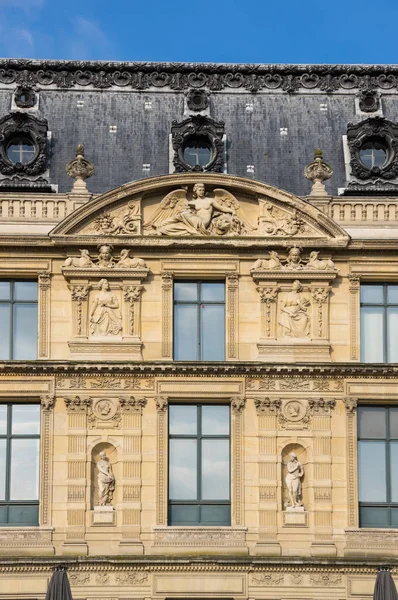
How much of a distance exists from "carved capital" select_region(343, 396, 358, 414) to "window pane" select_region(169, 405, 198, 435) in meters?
4.18

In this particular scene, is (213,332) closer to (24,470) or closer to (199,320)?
(199,320)

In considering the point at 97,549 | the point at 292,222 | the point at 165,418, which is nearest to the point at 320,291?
the point at 292,222

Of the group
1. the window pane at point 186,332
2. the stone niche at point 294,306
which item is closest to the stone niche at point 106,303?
the window pane at point 186,332

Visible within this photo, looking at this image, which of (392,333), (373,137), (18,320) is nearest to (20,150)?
(18,320)

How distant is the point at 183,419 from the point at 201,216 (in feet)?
19.0

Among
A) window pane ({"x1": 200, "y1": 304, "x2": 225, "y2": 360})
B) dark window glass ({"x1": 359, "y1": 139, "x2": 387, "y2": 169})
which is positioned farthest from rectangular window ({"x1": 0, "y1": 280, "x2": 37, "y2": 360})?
dark window glass ({"x1": 359, "y1": 139, "x2": 387, "y2": 169})

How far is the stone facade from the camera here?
4541 cm

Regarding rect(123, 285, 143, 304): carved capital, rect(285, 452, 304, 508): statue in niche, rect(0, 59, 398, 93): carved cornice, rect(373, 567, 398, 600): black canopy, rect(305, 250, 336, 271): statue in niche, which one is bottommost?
rect(373, 567, 398, 600): black canopy

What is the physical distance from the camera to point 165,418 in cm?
4662

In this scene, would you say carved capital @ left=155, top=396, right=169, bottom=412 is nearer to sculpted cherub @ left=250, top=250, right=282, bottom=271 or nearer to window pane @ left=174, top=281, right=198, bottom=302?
window pane @ left=174, top=281, right=198, bottom=302

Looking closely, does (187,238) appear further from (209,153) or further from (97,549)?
(97,549)

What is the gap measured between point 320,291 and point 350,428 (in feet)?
13.0

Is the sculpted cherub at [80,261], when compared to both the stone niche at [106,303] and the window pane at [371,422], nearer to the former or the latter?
the stone niche at [106,303]

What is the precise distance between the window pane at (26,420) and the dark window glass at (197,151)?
9.01 metres
